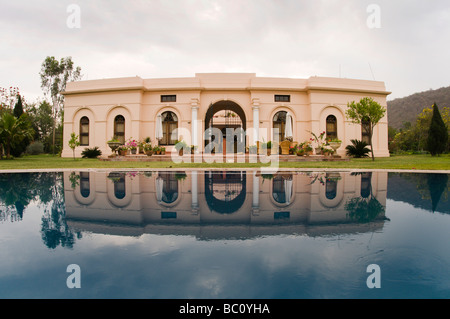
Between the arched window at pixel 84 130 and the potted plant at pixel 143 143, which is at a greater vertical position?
the arched window at pixel 84 130

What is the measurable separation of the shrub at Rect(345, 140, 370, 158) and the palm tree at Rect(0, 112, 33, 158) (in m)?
26.7

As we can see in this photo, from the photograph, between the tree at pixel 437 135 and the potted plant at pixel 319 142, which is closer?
the potted plant at pixel 319 142

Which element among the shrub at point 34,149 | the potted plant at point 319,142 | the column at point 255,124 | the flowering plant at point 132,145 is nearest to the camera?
the potted plant at point 319,142

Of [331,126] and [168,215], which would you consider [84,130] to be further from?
[168,215]

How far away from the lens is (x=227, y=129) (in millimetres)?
26281

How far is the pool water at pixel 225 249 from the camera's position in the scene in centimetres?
162

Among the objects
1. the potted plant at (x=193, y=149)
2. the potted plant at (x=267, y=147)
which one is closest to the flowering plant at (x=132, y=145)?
the potted plant at (x=193, y=149)

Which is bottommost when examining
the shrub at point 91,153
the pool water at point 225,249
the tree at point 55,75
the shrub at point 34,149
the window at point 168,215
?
the pool water at point 225,249

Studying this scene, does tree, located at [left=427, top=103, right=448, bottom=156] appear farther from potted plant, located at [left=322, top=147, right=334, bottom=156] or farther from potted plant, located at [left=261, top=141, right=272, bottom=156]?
potted plant, located at [left=261, top=141, right=272, bottom=156]

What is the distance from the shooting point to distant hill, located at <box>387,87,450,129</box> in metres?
52.2

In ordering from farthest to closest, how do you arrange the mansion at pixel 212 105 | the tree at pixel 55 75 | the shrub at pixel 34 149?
1. the shrub at pixel 34 149
2. the tree at pixel 55 75
3. the mansion at pixel 212 105

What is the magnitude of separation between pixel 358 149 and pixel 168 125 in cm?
1578

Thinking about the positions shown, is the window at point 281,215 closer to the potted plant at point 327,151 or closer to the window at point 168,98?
the potted plant at point 327,151
